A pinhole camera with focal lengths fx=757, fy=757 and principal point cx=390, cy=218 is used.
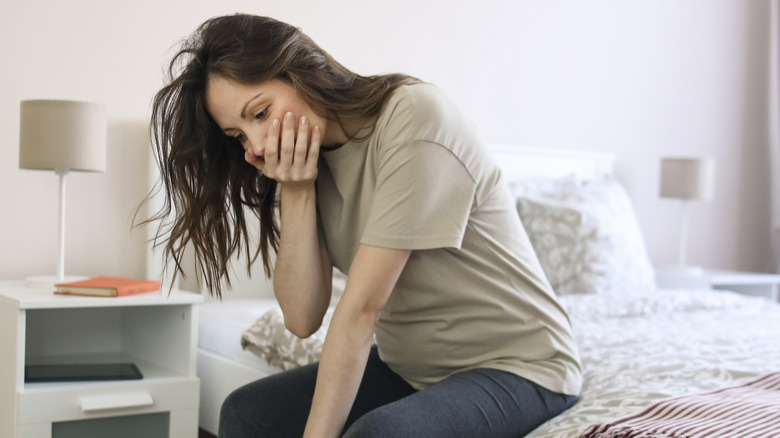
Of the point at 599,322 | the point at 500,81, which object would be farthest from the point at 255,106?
the point at 500,81

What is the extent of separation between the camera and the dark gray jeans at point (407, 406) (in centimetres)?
97

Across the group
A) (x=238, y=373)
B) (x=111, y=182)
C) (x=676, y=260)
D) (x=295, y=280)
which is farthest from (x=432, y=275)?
(x=676, y=260)

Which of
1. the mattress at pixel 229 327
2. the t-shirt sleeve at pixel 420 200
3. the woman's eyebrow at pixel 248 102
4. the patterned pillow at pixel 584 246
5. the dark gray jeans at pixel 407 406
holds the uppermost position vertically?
the woman's eyebrow at pixel 248 102

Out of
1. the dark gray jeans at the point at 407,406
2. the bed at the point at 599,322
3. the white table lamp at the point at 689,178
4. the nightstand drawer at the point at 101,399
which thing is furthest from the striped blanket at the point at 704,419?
the white table lamp at the point at 689,178

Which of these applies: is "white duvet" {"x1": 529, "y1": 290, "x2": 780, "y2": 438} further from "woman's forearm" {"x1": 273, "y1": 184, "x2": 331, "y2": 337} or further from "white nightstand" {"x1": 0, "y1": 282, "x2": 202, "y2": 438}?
"white nightstand" {"x1": 0, "y1": 282, "x2": 202, "y2": 438}

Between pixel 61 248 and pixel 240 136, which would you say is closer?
pixel 240 136

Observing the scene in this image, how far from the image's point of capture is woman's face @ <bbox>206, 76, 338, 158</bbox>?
3.76ft

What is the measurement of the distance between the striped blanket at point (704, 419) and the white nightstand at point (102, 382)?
115 centimetres

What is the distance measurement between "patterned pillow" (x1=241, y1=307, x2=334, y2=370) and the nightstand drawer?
23cm

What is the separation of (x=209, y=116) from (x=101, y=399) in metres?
0.83

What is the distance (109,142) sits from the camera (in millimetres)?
2229

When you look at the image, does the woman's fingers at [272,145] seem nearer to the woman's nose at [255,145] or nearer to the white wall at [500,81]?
the woman's nose at [255,145]

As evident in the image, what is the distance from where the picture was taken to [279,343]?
1624 millimetres

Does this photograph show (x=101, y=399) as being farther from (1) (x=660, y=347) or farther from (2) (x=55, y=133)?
(1) (x=660, y=347)
